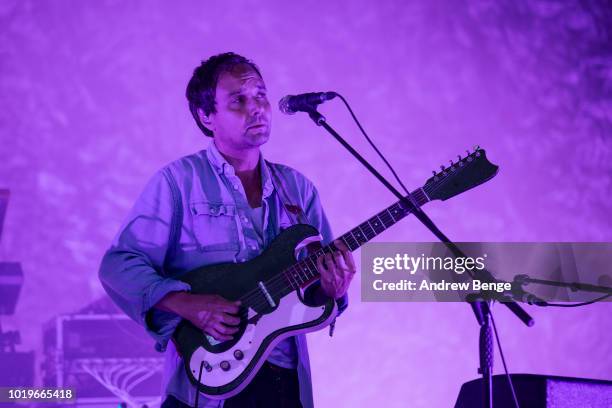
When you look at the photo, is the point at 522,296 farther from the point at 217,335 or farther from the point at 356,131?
the point at 356,131

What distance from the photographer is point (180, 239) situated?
7.56ft

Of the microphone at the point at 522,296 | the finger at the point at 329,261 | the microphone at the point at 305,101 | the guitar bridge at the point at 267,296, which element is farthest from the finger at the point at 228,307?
the microphone at the point at 522,296

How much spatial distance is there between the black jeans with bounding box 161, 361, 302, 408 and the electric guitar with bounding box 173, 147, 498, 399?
47 millimetres

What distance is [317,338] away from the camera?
375 cm

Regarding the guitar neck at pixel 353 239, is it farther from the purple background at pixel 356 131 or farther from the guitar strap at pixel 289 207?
the purple background at pixel 356 131

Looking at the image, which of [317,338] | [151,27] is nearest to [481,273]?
[317,338]

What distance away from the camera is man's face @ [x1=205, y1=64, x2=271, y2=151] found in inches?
97.8

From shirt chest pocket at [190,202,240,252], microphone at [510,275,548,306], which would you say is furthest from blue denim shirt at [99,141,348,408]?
microphone at [510,275,548,306]

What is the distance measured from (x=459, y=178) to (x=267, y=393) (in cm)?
97

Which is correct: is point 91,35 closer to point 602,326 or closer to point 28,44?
point 28,44

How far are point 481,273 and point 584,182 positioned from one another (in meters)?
2.55

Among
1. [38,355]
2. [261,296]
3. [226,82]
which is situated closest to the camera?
[261,296]

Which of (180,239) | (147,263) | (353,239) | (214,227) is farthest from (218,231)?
(353,239)

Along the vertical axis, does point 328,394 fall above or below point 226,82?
below
